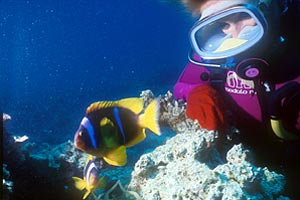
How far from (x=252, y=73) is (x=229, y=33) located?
431mm

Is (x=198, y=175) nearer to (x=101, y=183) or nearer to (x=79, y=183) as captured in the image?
(x=101, y=183)

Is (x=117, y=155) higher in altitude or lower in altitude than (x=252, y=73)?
higher

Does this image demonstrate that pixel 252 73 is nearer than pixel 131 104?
No

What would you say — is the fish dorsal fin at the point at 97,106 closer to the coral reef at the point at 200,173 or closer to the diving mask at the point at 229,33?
the coral reef at the point at 200,173

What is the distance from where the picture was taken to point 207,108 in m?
2.04

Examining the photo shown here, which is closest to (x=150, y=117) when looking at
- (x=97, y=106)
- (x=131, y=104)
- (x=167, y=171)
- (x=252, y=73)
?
(x=131, y=104)

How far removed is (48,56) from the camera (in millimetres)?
30188

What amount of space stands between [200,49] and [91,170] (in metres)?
1.11

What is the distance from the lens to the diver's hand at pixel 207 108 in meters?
2.04

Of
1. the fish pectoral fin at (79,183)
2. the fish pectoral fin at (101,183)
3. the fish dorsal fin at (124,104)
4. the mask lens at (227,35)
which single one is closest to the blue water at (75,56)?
the fish pectoral fin at (79,183)

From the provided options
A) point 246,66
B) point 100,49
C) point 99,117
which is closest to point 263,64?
point 246,66

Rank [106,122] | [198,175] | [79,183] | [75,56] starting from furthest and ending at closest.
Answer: [75,56] < [79,183] < [198,175] < [106,122]

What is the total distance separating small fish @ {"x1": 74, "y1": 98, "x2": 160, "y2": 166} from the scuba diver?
629 mm

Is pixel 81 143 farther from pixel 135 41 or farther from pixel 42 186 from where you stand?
pixel 135 41
